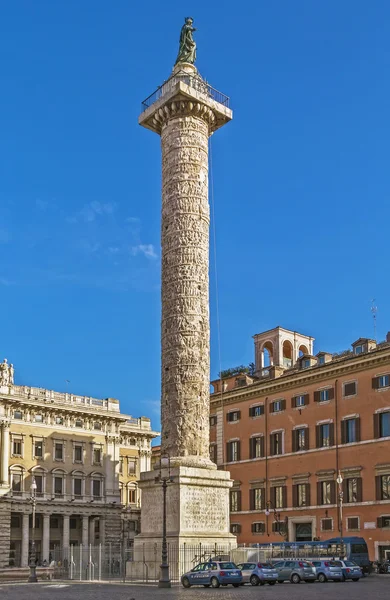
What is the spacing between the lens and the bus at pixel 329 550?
38.2 meters

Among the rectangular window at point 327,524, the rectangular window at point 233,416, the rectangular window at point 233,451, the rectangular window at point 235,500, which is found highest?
the rectangular window at point 233,416

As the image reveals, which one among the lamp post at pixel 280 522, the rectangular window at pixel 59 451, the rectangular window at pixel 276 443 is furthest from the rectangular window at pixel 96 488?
the rectangular window at pixel 276 443

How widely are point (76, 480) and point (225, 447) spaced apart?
15.1 meters

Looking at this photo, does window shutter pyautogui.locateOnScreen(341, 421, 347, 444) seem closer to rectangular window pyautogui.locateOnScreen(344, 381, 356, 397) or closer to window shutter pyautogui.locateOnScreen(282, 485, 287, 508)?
rectangular window pyautogui.locateOnScreen(344, 381, 356, 397)

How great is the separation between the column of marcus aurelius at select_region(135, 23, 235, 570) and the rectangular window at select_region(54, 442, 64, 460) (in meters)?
31.6

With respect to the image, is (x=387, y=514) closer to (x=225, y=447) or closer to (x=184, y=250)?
(x=225, y=447)

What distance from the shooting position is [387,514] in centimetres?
4178

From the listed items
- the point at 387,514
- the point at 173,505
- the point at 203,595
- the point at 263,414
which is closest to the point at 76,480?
the point at 263,414

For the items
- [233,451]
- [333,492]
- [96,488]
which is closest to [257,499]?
[233,451]

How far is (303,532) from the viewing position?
4712 centimetres

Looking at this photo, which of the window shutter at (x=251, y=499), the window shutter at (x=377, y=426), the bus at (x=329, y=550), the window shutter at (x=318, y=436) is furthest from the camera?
the window shutter at (x=251, y=499)

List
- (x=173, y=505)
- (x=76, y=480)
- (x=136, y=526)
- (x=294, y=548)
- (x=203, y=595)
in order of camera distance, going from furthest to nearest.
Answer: (x=136, y=526) → (x=76, y=480) → (x=294, y=548) → (x=173, y=505) → (x=203, y=595)

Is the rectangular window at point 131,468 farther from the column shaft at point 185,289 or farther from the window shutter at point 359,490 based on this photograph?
the column shaft at point 185,289

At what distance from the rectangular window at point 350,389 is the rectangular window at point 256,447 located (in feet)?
24.9
